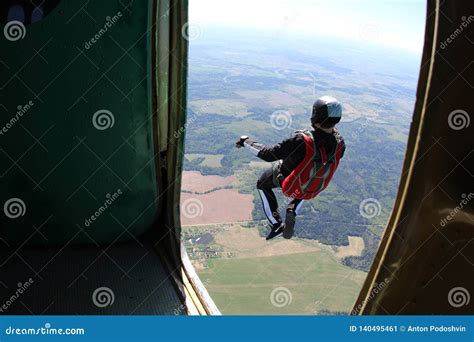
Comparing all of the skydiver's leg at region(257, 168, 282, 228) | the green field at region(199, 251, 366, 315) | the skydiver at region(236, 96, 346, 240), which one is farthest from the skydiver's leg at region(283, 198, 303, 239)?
the green field at region(199, 251, 366, 315)

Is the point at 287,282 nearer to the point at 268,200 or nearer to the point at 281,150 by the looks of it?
the point at 268,200

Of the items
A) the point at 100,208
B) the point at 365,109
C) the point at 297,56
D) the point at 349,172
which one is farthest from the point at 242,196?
the point at 297,56

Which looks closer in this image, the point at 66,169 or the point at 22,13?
the point at 22,13

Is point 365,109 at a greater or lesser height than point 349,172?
greater

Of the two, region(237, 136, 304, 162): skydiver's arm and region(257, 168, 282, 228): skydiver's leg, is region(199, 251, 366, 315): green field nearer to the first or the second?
region(257, 168, 282, 228): skydiver's leg

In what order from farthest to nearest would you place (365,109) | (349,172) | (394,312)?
1. (365,109)
2. (349,172)
3. (394,312)

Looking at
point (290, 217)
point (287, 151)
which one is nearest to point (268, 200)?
point (290, 217)

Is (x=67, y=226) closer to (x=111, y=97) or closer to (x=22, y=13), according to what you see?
(x=111, y=97)
